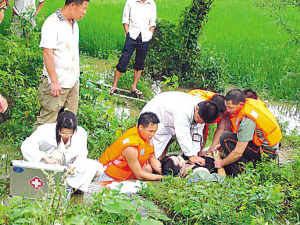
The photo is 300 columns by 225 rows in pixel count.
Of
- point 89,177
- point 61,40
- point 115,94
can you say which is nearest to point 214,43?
point 115,94

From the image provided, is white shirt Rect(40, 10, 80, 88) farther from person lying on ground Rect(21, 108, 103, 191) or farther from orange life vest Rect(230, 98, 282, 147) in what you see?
orange life vest Rect(230, 98, 282, 147)

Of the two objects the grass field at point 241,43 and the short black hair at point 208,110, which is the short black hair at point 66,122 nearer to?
the short black hair at point 208,110

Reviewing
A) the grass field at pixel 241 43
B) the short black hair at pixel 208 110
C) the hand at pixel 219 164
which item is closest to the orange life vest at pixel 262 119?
the short black hair at pixel 208 110

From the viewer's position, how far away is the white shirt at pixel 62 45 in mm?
4324

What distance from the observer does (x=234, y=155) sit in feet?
15.6

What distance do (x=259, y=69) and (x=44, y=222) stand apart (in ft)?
23.5

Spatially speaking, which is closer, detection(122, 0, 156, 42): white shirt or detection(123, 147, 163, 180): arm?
detection(123, 147, 163, 180): arm

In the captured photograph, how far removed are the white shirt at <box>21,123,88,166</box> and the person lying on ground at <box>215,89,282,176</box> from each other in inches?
65.5

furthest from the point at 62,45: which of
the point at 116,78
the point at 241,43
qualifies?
the point at 241,43

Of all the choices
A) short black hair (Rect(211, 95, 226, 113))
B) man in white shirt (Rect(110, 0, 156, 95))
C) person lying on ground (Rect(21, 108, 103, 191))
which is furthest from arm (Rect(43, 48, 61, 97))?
man in white shirt (Rect(110, 0, 156, 95))

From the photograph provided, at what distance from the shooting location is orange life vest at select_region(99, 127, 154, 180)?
4250mm

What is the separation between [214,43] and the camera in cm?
1062

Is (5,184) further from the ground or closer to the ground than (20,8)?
closer to the ground

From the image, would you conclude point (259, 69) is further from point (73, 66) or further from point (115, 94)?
point (73, 66)
